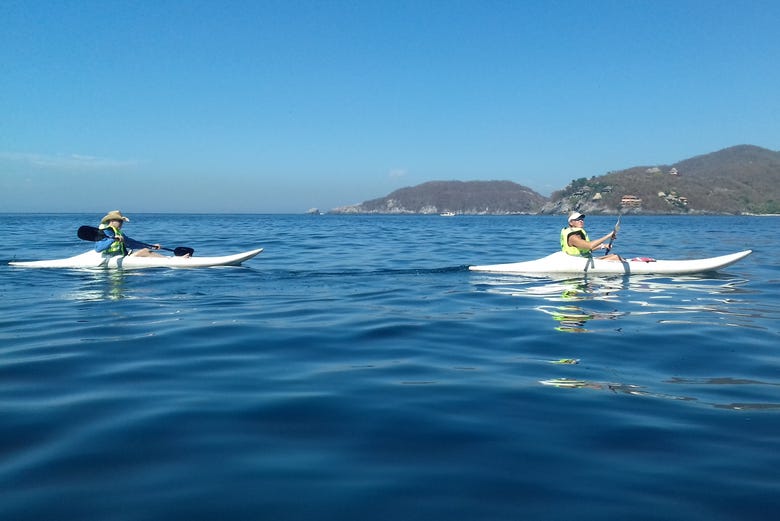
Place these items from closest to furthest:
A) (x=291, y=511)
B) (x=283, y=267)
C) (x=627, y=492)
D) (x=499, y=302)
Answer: (x=291, y=511) → (x=627, y=492) → (x=499, y=302) → (x=283, y=267)

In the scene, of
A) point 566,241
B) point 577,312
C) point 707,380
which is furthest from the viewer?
point 566,241

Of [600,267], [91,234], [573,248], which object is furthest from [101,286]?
[600,267]

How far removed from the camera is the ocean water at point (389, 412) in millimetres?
3281

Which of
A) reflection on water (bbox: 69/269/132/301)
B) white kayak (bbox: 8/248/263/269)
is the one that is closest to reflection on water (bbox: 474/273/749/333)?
reflection on water (bbox: 69/269/132/301)

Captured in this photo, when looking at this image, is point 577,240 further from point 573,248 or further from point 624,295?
point 624,295

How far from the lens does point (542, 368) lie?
614cm

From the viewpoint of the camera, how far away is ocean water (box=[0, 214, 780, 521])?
328 cm

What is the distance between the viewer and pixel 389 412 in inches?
186

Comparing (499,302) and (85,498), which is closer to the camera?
(85,498)

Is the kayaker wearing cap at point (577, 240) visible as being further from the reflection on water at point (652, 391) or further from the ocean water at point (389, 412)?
the reflection on water at point (652, 391)

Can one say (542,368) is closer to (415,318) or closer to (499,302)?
(415,318)

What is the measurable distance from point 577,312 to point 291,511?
7.42 metres

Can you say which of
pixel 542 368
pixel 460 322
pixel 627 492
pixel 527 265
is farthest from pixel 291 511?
pixel 527 265

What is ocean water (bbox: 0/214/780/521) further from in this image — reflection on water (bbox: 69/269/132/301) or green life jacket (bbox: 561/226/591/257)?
green life jacket (bbox: 561/226/591/257)
